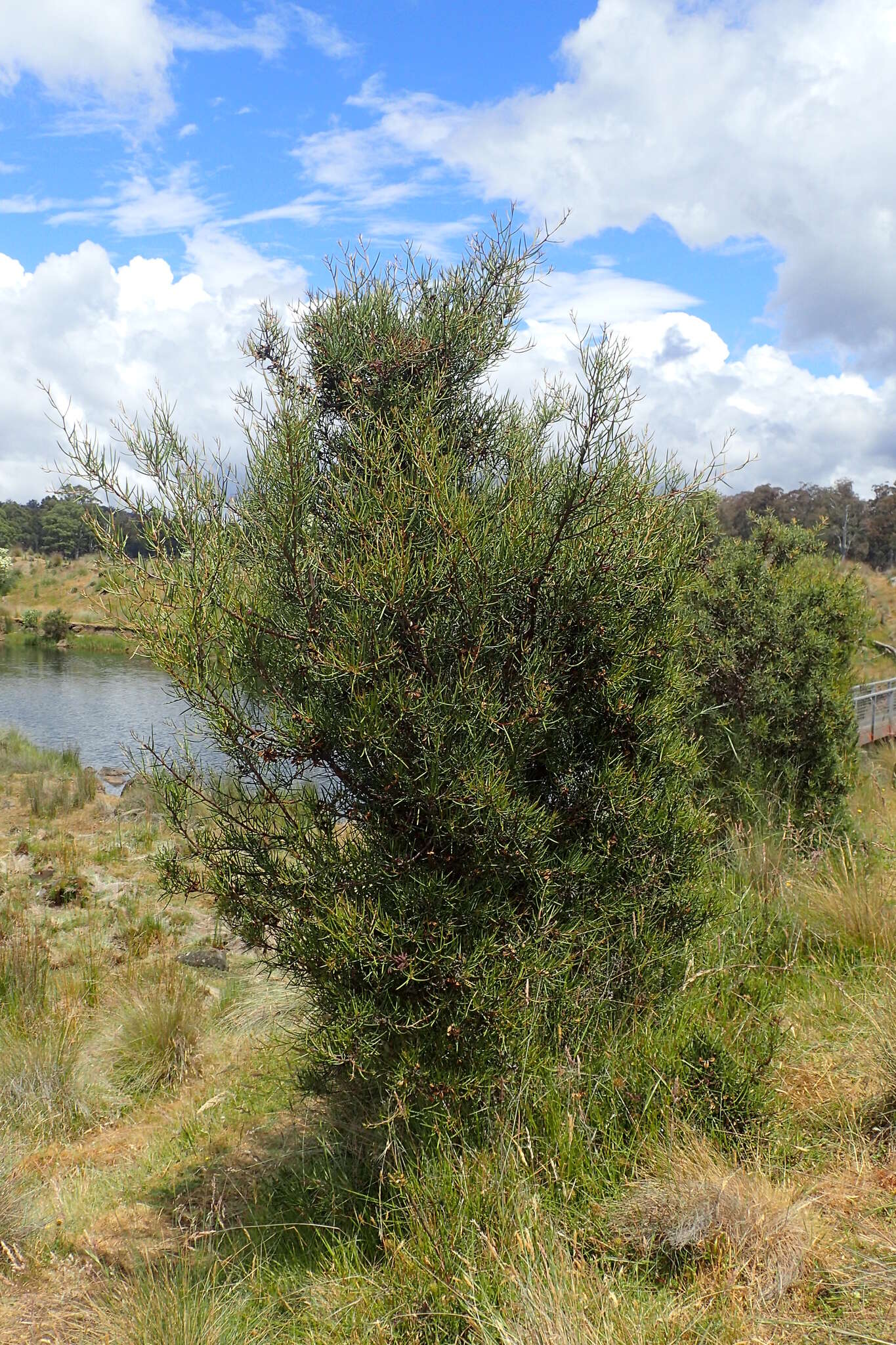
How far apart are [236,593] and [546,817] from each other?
1.44m

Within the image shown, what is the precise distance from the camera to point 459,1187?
3.36 meters

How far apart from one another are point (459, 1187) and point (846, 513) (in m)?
54.7

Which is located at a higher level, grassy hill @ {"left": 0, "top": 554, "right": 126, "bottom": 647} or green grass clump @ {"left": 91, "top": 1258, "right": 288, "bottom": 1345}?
grassy hill @ {"left": 0, "top": 554, "right": 126, "bottom": 647}

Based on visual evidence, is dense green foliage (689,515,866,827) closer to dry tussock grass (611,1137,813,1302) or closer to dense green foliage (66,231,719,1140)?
dense green foliage (66,231,719,1140)

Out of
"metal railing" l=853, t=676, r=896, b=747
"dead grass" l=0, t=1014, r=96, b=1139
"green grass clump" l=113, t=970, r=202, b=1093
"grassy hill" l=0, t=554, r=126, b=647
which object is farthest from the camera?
"grassy hill" l=0, t=554, r=126, b=647

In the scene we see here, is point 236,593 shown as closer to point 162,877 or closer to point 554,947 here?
point 162,877

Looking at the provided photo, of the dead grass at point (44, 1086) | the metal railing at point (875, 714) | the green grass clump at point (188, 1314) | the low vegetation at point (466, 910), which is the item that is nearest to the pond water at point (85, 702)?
the metal railing at point (875, 714)

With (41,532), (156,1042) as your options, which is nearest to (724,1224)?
(156,1042)

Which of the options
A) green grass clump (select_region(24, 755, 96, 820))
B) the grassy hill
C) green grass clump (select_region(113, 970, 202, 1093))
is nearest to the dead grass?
green grass clump (select_region(113, 970, 202, 1093))

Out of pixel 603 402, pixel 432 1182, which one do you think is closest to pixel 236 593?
pixel 603 402

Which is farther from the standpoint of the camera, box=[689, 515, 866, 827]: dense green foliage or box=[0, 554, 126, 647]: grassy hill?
box=[0, 554, 126, 647]: grassy hill

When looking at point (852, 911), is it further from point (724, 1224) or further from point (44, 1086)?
point (44, 1086)

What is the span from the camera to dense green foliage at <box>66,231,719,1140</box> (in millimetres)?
3420

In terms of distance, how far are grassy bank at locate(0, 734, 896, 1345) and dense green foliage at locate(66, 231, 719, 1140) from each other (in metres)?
0.40
